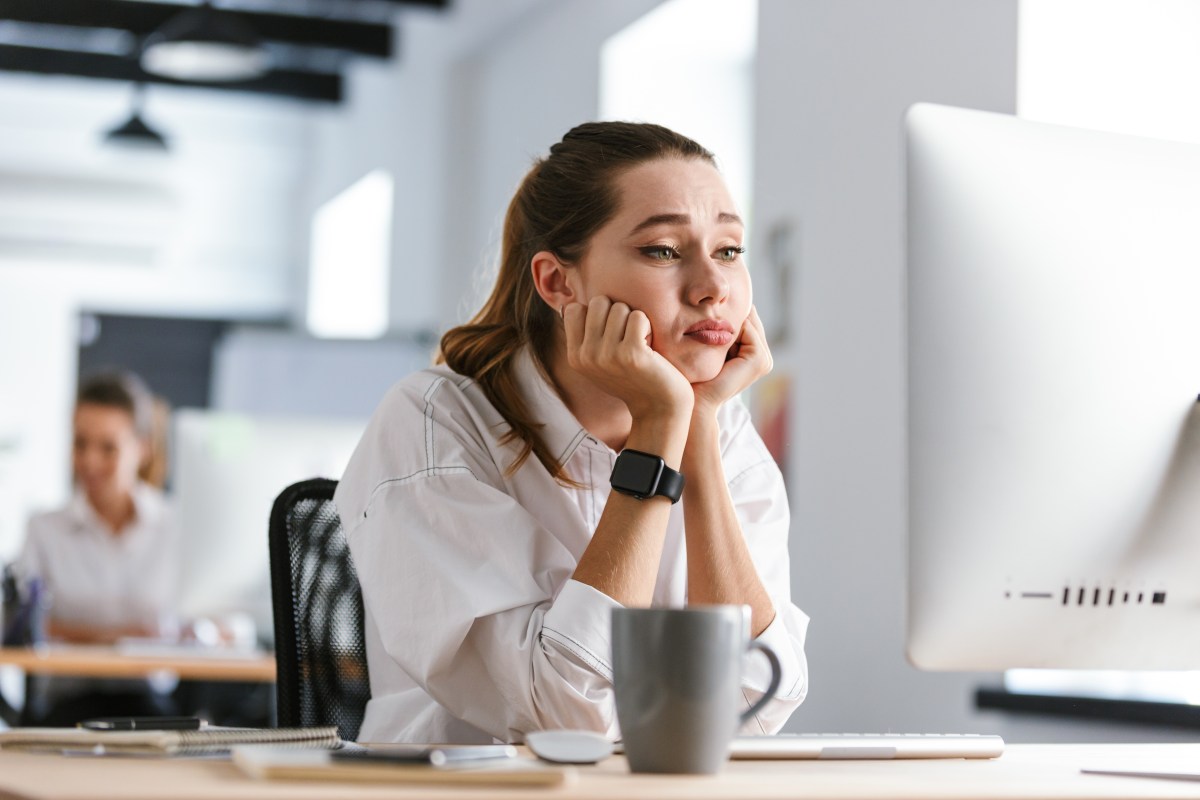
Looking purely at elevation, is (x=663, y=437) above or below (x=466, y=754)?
above

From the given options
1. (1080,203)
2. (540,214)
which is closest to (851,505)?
(540,214)

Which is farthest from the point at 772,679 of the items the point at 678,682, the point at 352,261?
the point at 352,261

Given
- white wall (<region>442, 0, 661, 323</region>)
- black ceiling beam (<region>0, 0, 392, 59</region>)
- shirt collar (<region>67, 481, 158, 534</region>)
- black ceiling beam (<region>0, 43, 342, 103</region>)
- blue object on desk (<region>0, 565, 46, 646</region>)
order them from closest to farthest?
blue object on desk (<region>0, 565, 46, 646</region>) < shirt collar (<region>67, 481, 158, 534</region>) < white wall (<region>442, 0, 661, 323</region>) < black ceiling beam (<region>0, 0, 392, 59</region>) < black ceiling beam (<region>0, 43, 342, 103</region>)

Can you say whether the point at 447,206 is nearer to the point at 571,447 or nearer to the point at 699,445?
the point at 571,447

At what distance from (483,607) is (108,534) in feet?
11.2

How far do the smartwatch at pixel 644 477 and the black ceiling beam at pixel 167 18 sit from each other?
5.65 meters

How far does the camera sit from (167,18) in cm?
672

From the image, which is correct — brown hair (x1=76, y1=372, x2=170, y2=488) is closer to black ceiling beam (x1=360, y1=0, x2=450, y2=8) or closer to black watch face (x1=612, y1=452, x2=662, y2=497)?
Answer: black ceiling beam (x1=360, y1=0, x2=450, y2=8)

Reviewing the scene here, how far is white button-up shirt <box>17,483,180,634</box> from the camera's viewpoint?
4.34 m

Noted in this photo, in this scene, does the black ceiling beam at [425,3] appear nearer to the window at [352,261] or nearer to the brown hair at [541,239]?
the window at [352,261]

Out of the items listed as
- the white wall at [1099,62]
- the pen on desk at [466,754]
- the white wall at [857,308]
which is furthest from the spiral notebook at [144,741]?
the white wall at [1099,62]

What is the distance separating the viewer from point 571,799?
791mm

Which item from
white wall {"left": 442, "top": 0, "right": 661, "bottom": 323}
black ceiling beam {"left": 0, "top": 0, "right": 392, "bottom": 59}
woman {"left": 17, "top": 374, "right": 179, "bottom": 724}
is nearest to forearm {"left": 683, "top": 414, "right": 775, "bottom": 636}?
white wall {"left": 442, "top": 0, "right": 661, "bottom": 323}

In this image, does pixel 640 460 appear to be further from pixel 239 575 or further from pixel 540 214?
pixel 239 575
